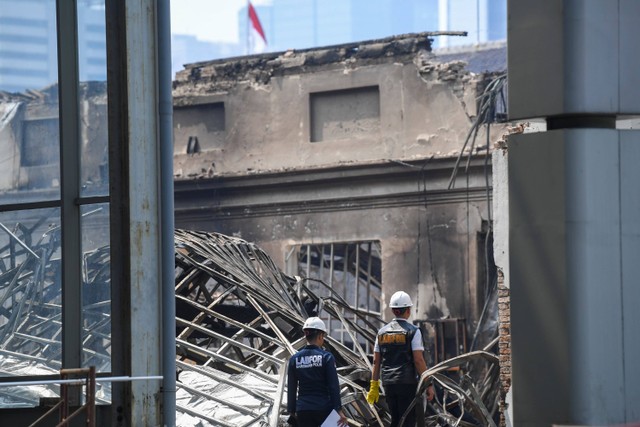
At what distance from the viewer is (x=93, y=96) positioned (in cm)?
1077

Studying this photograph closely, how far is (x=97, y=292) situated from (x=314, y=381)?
2039 mm

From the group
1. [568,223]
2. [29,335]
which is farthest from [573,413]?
[29,335]

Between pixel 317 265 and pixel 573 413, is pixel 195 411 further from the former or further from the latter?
pixel 317 265

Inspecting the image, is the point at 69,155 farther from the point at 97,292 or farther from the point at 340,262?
the point at 340,262

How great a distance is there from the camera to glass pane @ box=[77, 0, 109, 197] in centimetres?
1071

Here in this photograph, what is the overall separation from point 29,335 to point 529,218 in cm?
577

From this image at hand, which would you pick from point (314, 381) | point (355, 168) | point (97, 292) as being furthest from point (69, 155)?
point (355, 168)

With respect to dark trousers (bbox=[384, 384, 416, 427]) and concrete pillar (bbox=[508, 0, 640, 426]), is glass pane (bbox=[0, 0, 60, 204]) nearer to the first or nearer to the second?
dark trousers (bbox=[384, 384, 416, 427])

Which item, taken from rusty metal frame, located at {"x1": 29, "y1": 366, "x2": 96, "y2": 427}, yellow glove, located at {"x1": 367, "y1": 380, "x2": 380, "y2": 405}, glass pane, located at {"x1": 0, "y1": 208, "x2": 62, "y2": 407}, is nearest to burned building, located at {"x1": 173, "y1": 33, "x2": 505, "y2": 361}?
yellow glove, located at {"x1": 367, "y1": 380, "x2": 380, "y2": 405}

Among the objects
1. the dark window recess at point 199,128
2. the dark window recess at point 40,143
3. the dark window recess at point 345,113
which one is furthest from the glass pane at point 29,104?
the dark window recess at point 199,128

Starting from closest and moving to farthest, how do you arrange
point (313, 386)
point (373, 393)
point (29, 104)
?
point (29, 104), point (313, 386), point (373, 393)

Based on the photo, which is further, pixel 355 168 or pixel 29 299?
pixel 355 168

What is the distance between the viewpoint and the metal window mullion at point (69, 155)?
1059cm

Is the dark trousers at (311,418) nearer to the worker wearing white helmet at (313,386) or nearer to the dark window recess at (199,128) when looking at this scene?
the worker wearing white helmet at (313,386)
